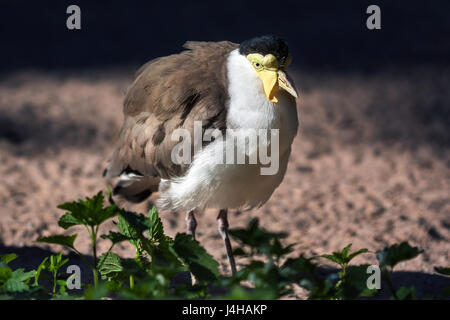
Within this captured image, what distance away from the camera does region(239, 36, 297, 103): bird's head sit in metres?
3.29

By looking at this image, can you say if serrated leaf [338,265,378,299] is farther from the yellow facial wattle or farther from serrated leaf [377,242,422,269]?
the yellow facial wattle

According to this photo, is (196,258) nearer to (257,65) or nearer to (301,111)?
(257,65)

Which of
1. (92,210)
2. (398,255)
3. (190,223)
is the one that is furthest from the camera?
(190,223)

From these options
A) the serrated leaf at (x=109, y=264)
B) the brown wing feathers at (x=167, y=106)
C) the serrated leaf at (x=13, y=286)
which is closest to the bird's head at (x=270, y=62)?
the brown wing feathers at (x=167, y=106)

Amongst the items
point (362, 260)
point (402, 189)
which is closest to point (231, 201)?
point (362, 260)

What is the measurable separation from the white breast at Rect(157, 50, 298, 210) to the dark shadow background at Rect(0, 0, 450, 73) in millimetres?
4219

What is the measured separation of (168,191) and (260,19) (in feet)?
17.9

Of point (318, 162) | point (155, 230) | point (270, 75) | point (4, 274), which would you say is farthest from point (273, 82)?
point (318, 162)

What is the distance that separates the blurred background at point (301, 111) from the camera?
15.4ft

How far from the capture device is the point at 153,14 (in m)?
8.99

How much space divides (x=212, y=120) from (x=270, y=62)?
42cm

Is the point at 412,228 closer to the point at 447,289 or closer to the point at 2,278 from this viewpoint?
the point at 447,289

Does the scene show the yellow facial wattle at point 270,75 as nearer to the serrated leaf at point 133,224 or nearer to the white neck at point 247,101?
the white neck at point 247,101

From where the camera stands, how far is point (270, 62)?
329cm
